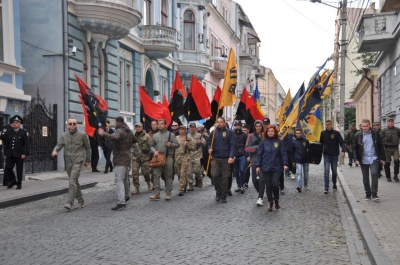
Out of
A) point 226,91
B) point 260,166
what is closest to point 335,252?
point 260,166

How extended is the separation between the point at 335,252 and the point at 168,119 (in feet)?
26.1

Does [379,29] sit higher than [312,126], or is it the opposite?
[379,29]

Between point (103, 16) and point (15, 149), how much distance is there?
8310 millimetres

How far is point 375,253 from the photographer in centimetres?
630

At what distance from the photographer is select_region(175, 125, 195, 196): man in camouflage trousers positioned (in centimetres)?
1289

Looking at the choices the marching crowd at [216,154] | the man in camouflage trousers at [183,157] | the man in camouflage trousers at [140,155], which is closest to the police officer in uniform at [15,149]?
the marching crowd at [216,154]

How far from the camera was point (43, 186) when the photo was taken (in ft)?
46.4

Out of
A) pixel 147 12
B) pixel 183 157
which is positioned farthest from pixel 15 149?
pixel 147 12

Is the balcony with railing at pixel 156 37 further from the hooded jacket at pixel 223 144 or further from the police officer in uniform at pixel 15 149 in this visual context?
the hooded jacket at pixel 223 144

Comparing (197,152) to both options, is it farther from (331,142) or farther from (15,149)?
(15,149)

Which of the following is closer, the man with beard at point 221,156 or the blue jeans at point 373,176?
the blue jeans at point 373,176

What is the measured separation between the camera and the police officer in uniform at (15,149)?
44.0 feet

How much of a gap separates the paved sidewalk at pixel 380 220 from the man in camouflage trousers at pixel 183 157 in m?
3.65

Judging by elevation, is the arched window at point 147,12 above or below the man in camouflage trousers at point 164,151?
above
